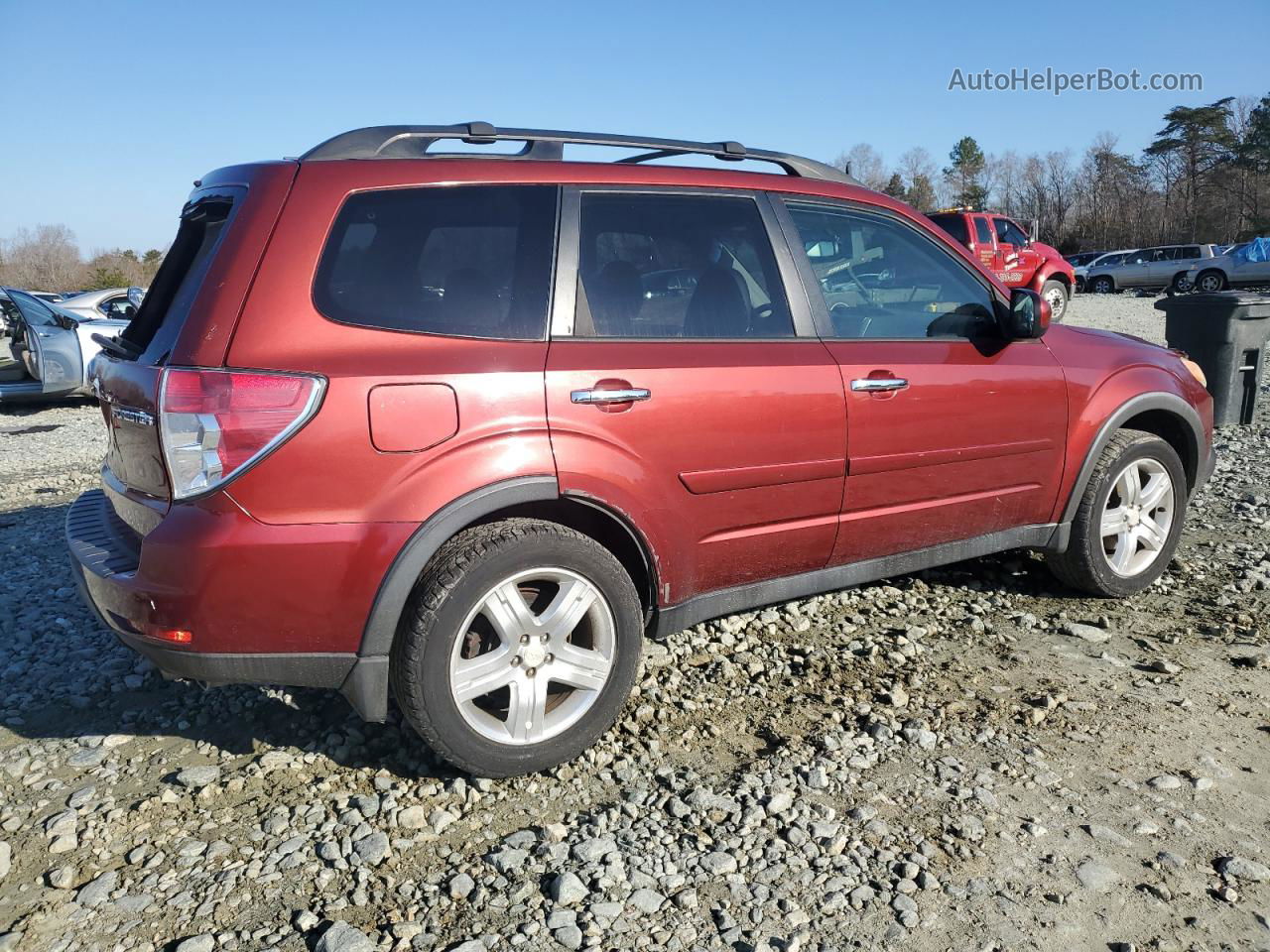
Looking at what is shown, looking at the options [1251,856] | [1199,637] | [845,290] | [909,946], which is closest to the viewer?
[909,946]

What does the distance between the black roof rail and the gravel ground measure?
1.91 metres

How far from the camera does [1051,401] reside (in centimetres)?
421

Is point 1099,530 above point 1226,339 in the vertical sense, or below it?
below

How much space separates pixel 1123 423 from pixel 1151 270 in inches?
1362

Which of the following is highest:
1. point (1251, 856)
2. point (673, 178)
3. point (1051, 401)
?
point (673, 178)

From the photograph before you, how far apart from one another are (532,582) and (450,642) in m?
0.35

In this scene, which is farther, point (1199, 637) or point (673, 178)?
point (1199, 637)

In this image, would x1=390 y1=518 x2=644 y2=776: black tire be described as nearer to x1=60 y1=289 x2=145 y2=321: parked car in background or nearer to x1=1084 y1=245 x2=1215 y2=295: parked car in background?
x1=60 y1=289 x2=145 y2=321: parked car in background

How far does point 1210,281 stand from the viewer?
1216 inches

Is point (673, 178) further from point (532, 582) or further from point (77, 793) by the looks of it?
point (77, 793)

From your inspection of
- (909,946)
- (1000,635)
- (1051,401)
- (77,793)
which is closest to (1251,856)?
(909,946)

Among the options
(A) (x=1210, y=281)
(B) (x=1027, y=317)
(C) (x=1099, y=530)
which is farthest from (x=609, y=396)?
(A) (x=1210, y=281)

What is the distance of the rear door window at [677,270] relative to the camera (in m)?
3.29

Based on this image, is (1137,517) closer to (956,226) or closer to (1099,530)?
(1099,530)
